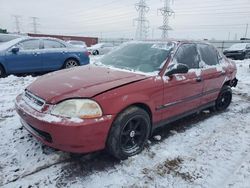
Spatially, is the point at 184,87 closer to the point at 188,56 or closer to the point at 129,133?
the point at 188,56

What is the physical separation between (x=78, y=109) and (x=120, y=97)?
1.75 ft

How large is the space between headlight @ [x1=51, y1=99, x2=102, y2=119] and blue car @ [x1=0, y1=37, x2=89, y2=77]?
19.1ft

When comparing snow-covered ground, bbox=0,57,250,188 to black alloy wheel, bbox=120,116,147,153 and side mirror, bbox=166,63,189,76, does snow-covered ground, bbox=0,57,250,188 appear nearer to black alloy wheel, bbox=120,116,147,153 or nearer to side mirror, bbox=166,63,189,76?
Answer: black alloy wheel, bbox=120,116,147,153

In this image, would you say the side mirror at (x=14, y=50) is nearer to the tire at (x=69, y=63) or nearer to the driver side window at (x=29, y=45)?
the driver side window at (x=29, y=45)

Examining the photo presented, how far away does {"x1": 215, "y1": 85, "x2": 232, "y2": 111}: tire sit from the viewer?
17.0ft

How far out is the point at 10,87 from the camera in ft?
21.3

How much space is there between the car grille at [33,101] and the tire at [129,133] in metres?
0.91

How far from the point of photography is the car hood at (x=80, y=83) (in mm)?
2796

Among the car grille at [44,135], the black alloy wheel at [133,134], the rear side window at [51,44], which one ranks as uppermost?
the rear side window at [51,44]

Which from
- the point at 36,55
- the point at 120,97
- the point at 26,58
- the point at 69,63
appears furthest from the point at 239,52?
the point at 120,97

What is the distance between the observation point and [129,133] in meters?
3.18

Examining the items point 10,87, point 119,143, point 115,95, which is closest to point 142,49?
point 115,95

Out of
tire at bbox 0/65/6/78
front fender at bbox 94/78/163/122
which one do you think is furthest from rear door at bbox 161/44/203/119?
tire at bbox 0/65/6/78

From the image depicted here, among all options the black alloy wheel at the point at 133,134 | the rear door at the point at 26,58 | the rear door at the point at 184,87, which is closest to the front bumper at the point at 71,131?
the black alloy wheel at the point at 133,134
